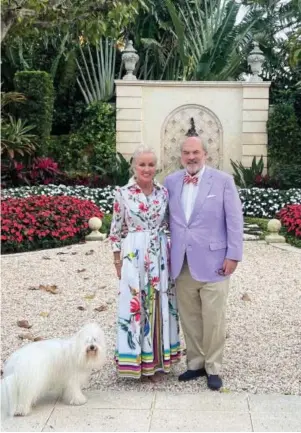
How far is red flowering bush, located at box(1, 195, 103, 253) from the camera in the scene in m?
9.11

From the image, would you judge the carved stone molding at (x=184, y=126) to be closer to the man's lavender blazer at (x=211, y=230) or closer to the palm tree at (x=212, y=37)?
the palm tree at (x=212, y=37)

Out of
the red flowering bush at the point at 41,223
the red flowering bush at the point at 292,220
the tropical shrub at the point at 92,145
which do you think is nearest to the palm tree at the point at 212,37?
the tropical shrub at the point at 92,145

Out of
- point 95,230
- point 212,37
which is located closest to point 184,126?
point 212,37

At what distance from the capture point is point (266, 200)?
13195 millimetres

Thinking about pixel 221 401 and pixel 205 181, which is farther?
pixel 205 181

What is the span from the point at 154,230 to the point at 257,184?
35.0 ft

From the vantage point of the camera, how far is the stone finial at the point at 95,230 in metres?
9.75

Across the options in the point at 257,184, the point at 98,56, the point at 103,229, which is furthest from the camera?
the point at 98,56

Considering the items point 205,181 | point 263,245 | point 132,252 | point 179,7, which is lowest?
point 263,245

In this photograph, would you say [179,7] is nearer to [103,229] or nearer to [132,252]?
[103,229]

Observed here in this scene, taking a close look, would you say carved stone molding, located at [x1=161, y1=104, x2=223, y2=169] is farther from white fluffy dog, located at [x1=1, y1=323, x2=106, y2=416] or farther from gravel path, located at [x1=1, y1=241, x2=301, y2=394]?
white fluffy dog, located at [x1=1, y1=323, x2=106, y2=416]

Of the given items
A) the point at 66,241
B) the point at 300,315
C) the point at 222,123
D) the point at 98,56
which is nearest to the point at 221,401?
the point at 300,315

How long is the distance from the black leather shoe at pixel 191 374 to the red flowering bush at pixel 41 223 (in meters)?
5.31

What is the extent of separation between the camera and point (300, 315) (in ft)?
19.5
